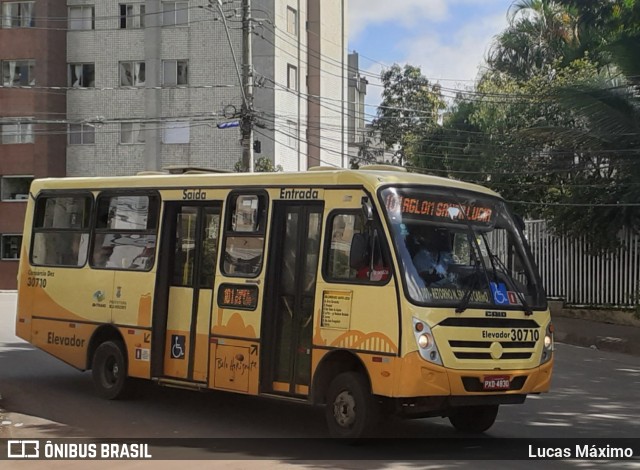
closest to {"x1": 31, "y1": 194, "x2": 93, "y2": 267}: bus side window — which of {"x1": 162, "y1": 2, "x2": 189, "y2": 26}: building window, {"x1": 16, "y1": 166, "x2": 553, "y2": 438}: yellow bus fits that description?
{"x1": 16, "y1": 166, "x2": 553, "y2": 438}: yellow bus

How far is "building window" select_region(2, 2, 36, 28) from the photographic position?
48.1 meters

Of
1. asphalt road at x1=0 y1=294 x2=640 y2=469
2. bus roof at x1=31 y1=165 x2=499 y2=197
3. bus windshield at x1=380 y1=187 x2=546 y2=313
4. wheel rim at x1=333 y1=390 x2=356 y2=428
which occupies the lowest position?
asphalt road at x1=0 y1=294 x2=640 y2=469

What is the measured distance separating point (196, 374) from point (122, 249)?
2414 mm

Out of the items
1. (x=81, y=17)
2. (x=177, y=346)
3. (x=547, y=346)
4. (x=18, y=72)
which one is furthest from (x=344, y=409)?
(x=18, y=72)

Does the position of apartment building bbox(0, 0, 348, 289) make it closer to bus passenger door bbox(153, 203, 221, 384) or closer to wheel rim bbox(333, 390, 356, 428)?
bus passenger door bbox(153, 203, 221, 384)

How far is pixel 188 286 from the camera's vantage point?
12570mm

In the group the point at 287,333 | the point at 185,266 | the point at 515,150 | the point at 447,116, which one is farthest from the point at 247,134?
the point at 287,333

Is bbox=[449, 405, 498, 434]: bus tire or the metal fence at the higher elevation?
the metal fence

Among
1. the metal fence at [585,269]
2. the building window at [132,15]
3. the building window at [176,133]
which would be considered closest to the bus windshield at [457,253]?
the metal fence at [585,269]

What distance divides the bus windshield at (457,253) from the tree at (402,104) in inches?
1838

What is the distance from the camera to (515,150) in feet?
112

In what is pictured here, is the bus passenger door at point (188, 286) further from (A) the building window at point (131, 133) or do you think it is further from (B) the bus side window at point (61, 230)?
(A) the building window at point (131, 133)

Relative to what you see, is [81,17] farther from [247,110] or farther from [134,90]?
[247,110]

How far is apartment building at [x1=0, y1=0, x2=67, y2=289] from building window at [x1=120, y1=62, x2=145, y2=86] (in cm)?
307
